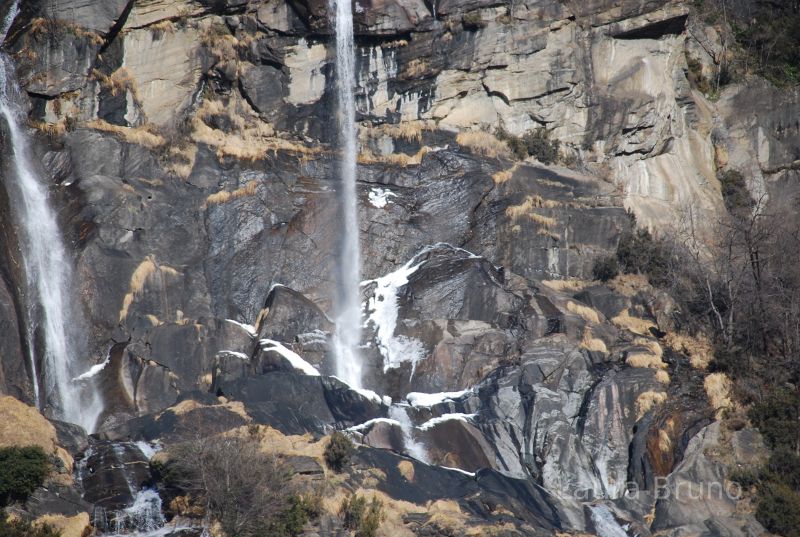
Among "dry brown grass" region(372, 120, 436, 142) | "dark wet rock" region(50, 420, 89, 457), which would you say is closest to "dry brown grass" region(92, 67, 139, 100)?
"dry brown grass" region(372, 120, 436, 142)

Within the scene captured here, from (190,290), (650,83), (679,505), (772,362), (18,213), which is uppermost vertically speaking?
(650,83)

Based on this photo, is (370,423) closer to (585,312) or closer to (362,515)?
(362,515)

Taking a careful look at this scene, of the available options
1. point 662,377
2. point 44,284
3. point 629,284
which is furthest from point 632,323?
point 44,284

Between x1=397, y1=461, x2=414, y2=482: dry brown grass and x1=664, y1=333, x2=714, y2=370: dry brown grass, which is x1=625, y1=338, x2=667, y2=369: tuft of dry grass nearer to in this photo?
x1=664, y1=333, x2=714, y2=370: dry brown grass

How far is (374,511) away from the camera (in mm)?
30500

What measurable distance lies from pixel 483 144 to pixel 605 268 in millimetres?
7821

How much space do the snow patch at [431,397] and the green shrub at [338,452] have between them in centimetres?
515

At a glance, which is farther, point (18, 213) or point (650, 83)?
point (650, 83)

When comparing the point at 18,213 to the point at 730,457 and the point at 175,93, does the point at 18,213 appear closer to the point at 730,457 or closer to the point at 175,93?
the point at 175,93

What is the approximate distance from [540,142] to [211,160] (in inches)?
555

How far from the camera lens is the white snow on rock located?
38844 millimetres

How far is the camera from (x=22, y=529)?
2817cm

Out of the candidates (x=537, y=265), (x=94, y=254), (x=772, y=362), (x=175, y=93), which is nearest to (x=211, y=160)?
(x=175, y=93)

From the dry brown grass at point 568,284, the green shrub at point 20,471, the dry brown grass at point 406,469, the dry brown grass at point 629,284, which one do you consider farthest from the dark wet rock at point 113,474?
the dry brown grass at point 629,284
